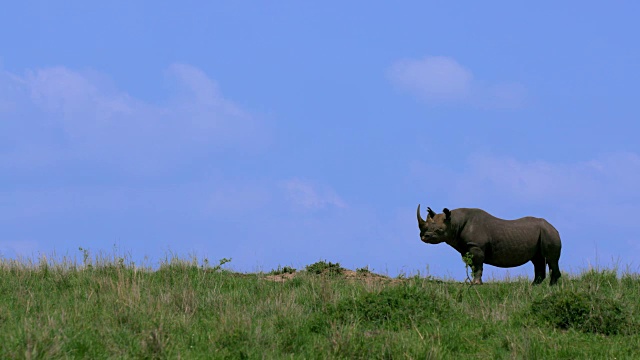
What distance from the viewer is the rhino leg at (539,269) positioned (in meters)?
19.1

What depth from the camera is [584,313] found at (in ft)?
40.0

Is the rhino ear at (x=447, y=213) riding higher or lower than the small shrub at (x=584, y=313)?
higher

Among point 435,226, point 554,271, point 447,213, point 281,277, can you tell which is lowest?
point 281,277

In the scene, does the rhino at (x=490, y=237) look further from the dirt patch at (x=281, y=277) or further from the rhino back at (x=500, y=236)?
the dirt patch at (x=281, y=277)

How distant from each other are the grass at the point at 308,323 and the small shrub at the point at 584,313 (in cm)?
2

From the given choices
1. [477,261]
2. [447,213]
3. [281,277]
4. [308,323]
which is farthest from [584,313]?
[281,277]

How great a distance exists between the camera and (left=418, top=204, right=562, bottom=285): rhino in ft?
60.5

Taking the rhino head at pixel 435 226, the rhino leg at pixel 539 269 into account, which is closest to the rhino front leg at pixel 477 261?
the rhino head at pixel 435 226

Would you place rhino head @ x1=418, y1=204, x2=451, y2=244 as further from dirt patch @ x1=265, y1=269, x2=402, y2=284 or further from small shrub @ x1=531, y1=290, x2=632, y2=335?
small shrub @ x1=531, y1=290, x2=632, y2=335

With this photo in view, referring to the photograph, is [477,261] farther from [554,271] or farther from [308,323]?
[308,323]

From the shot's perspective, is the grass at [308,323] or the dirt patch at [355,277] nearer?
the grass at [308,323]

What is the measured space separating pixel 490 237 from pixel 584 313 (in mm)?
6292

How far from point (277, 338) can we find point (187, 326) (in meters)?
1.49

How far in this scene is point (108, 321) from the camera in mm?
11219
